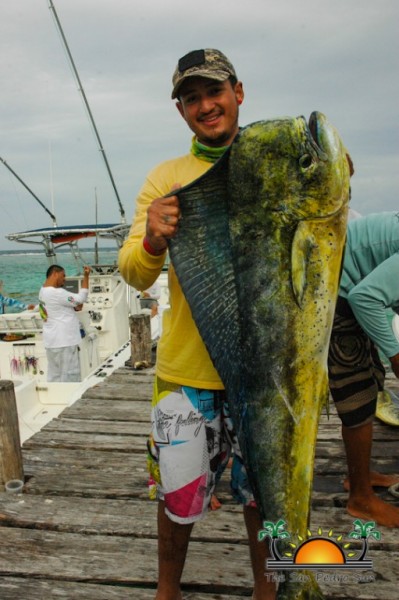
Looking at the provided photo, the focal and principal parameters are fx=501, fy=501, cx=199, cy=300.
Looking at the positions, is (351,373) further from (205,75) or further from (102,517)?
(205,75)

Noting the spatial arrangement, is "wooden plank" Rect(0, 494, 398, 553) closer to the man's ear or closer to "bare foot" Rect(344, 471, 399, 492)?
"bare foot" Rect(344, 471, 399, 492)

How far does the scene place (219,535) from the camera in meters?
2.72

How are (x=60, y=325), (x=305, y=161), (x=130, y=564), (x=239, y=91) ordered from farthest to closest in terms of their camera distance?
(x=60, y=325) < (x=130, y=564) < (x=239, y=91) < (x=305, y=161)

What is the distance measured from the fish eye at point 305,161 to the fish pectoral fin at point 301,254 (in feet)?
0.52

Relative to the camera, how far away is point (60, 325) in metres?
7.81

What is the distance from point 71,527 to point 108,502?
0.32 m

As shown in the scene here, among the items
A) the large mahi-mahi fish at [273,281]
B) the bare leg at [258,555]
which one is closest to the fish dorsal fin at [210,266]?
the large mahi-mahi fish at [273,281]

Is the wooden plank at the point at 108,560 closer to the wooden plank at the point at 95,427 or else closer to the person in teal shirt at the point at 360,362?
the person in teal shirt at the point at 360,362

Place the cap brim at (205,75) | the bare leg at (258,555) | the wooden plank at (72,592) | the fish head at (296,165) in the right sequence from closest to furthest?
the fish head at (296,165) < the cap brim at (205,75) < the bare leg at (258,555) < the wooden plank at (72,592)

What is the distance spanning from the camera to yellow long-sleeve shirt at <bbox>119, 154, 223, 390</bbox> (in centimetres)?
185

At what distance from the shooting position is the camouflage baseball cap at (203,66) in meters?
1.73

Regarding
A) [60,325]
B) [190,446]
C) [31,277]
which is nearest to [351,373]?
[190,446]

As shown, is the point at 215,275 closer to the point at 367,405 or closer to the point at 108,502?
the point at 367,405

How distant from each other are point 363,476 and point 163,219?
1.98 meters
